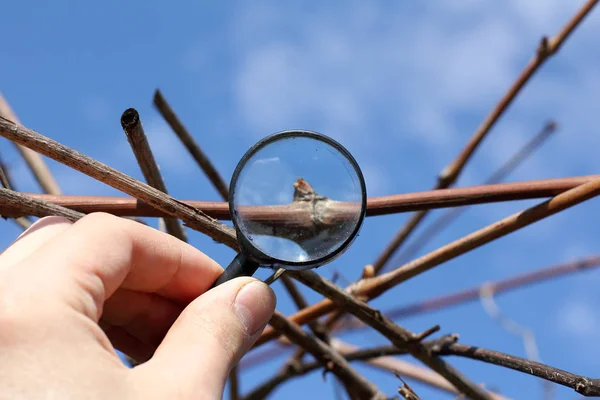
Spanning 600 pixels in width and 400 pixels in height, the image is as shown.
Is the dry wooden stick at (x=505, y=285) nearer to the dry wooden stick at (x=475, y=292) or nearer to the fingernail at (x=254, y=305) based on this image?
the dry wooden stick at (x=475, y=292)

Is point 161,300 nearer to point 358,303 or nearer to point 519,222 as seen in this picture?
point 358,303

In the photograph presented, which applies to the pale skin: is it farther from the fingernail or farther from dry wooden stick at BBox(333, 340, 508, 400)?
dry wooden stick at BBox(333, 340, 508, 400)

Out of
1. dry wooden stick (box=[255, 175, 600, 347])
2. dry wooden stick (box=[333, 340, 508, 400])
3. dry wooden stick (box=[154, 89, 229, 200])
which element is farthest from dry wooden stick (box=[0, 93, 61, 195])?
dry wooden stick (box=[333, 340, 508, 400])

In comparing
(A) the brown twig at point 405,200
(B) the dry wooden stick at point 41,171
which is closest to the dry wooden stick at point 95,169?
(A) the brown twig at point 405,200

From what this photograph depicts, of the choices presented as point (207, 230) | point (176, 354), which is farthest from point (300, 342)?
point (176, 354)

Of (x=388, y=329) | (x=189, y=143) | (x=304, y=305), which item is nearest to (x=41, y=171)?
(x=189, y=143)
